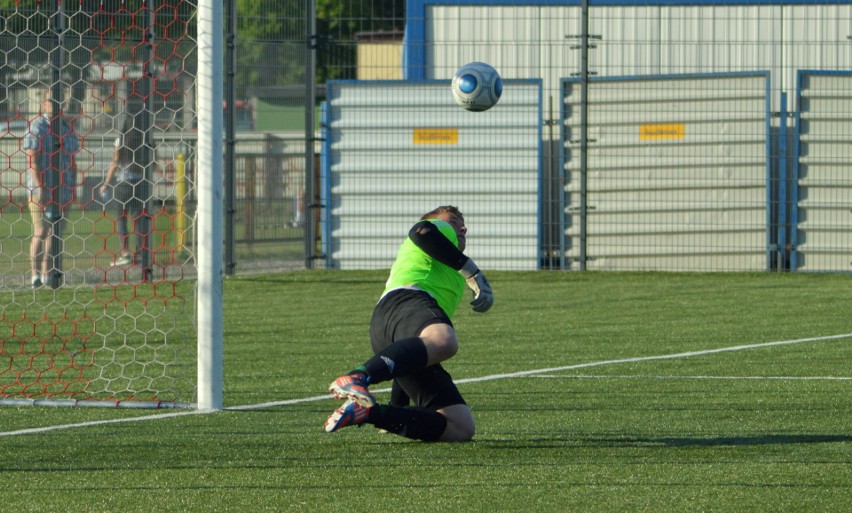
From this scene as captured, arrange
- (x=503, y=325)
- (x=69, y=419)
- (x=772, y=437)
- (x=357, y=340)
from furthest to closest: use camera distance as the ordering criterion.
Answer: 1. (x=503, y=325)
2. (x=357, y=340)
3. (x=69, y=419)
4. (x=772, y=437)

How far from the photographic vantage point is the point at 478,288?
5.92m

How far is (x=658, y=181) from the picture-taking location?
51.8 ft

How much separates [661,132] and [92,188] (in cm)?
677

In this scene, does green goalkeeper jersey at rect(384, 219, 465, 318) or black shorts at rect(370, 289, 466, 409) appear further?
green goalkeeper jersey at rect(384, 219, 465, 318)

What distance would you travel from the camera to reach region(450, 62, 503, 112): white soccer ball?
37.1ft

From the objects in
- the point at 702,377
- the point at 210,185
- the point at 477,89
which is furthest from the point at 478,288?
the point at 477,89

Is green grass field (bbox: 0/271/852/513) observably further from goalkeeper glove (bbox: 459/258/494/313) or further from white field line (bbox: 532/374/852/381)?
goalkeeper glove (bbox: 459/258/494/313)

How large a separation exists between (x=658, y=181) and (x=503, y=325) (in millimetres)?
5744

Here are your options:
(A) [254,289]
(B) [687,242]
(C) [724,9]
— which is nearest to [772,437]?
(A) [254,289]

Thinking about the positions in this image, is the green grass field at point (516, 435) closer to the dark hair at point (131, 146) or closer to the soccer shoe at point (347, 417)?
the soccer shoe at point (347, 417)

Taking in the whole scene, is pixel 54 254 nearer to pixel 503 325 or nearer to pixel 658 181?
pixel 503 325

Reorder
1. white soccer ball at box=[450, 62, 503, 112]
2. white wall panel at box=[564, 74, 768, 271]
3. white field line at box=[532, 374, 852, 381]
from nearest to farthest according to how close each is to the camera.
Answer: white field line at box=[532, 374, 852, 381], white soccer ball at box=[450, 62, 503, 112], white wall panel at box=[564, 74, 768, 271]

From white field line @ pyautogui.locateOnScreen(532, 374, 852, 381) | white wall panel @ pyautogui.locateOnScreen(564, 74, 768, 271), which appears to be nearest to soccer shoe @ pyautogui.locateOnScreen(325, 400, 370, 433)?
white field line @ pyautogui.locateOnScreen(532, 374, 852, 381)

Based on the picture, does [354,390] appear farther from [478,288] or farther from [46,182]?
[46,182]
